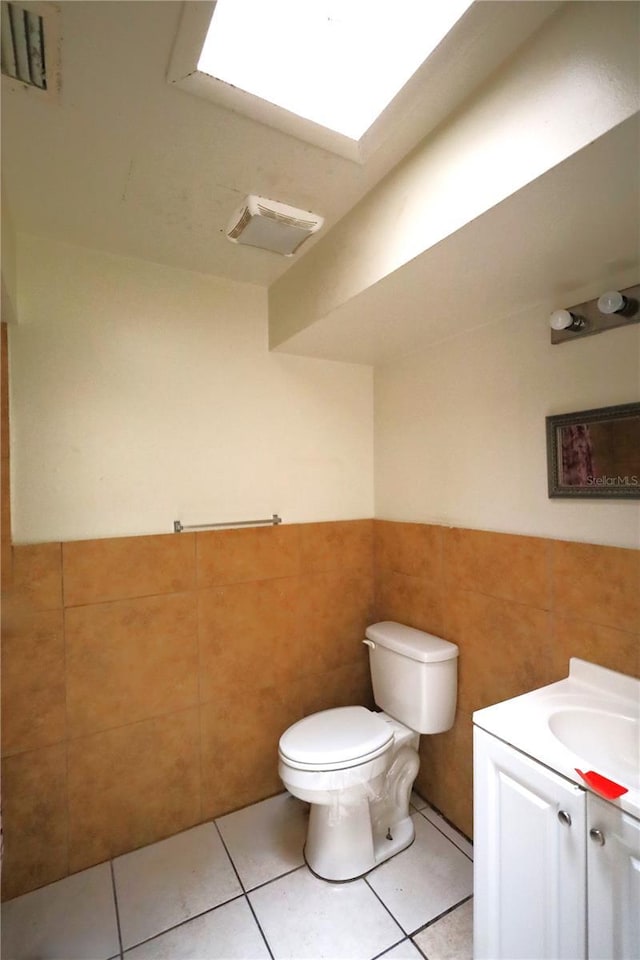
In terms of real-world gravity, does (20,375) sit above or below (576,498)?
above

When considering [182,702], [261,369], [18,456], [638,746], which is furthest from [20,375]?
[638,746]

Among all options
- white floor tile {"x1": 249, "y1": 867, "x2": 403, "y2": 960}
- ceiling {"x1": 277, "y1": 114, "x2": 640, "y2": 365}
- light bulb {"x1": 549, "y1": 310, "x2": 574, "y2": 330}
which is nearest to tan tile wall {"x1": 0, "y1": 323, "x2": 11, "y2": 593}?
ceiling {"x1": 277, "y1": 114, "x2": 640, "y2": 365}

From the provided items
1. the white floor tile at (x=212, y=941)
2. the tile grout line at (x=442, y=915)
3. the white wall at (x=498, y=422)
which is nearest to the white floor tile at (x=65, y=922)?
the white floor tile at (x=212, y=941)

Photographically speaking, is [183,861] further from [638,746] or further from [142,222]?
[142,222]

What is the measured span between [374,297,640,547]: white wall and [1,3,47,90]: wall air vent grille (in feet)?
4.73

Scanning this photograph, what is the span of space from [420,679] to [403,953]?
756 mm

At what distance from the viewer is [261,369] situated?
76.3 inches

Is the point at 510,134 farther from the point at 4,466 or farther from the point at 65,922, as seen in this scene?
the point at 65,922

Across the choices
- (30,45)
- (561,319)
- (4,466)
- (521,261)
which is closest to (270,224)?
(30,45)

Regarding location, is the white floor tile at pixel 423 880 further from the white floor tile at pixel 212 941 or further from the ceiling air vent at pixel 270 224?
the ceiling air vent at pixel 270 224

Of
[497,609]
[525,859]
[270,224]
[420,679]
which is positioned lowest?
[525,859]

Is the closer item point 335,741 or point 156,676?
point 335,741

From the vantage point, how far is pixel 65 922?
4.50 feet

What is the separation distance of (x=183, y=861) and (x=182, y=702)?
54 cm
